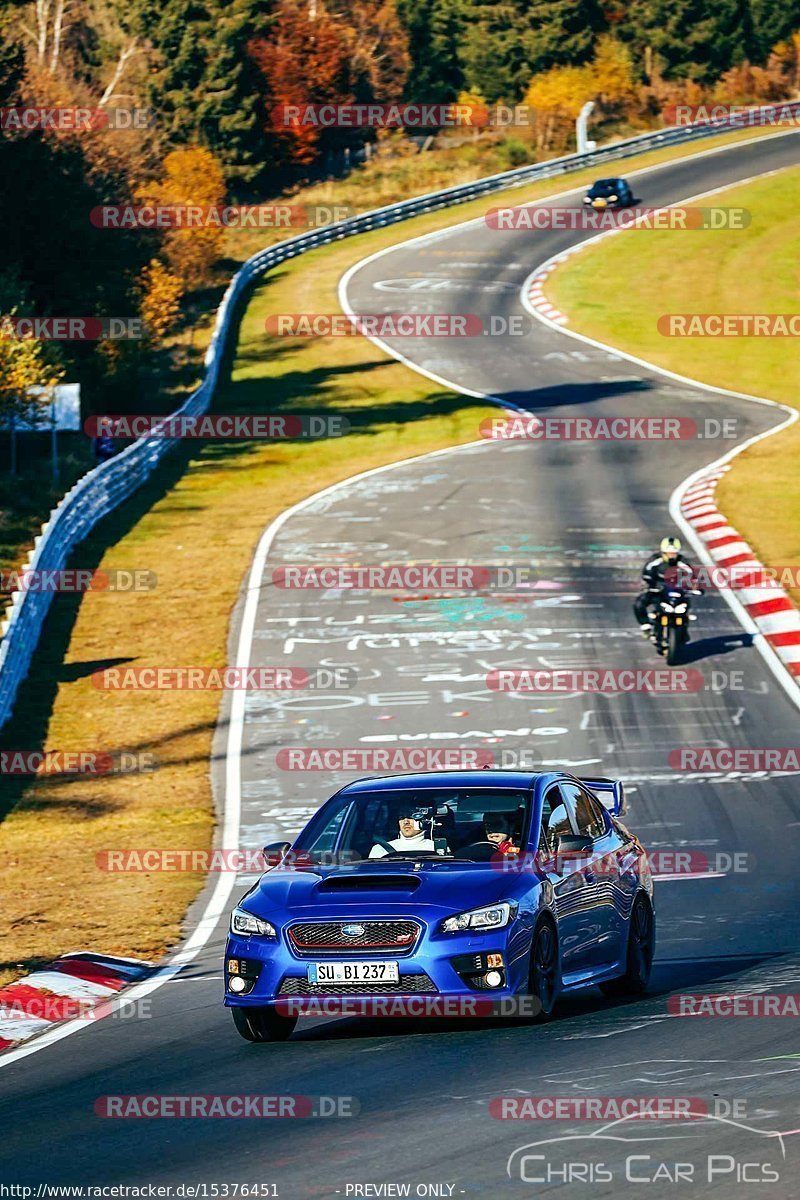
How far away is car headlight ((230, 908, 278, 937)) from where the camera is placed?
408 inches

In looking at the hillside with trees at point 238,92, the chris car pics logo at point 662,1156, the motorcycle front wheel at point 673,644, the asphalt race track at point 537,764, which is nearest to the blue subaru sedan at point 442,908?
the asphalt race track at point 537,764

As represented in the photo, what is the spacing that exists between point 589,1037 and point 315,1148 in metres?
2.53

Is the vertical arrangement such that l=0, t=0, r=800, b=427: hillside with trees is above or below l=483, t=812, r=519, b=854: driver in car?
above

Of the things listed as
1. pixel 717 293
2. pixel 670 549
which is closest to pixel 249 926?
pixel 670 549

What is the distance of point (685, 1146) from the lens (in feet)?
→ 24.5

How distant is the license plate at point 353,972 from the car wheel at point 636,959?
6.92ft

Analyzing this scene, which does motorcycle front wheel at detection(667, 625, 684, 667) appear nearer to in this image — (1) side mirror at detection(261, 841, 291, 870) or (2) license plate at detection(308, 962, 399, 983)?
(1) side mirror at detection(261, 841, 291, 870)

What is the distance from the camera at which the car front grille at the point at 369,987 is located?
10031 mm

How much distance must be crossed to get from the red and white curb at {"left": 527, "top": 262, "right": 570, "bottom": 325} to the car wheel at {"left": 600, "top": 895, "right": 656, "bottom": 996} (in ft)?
157

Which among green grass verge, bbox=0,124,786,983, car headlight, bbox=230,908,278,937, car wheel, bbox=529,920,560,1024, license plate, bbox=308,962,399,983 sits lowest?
green grass verge, bbox=0,124,786,983

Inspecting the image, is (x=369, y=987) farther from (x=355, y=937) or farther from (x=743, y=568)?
(x=743, y=568)

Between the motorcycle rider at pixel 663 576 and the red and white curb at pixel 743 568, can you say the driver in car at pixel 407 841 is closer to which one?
the red and white curb at pixel 743 568

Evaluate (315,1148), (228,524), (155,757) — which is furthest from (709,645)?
(315,1148)

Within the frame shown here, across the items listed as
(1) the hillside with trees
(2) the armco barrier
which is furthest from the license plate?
(1) the hillside with trees
